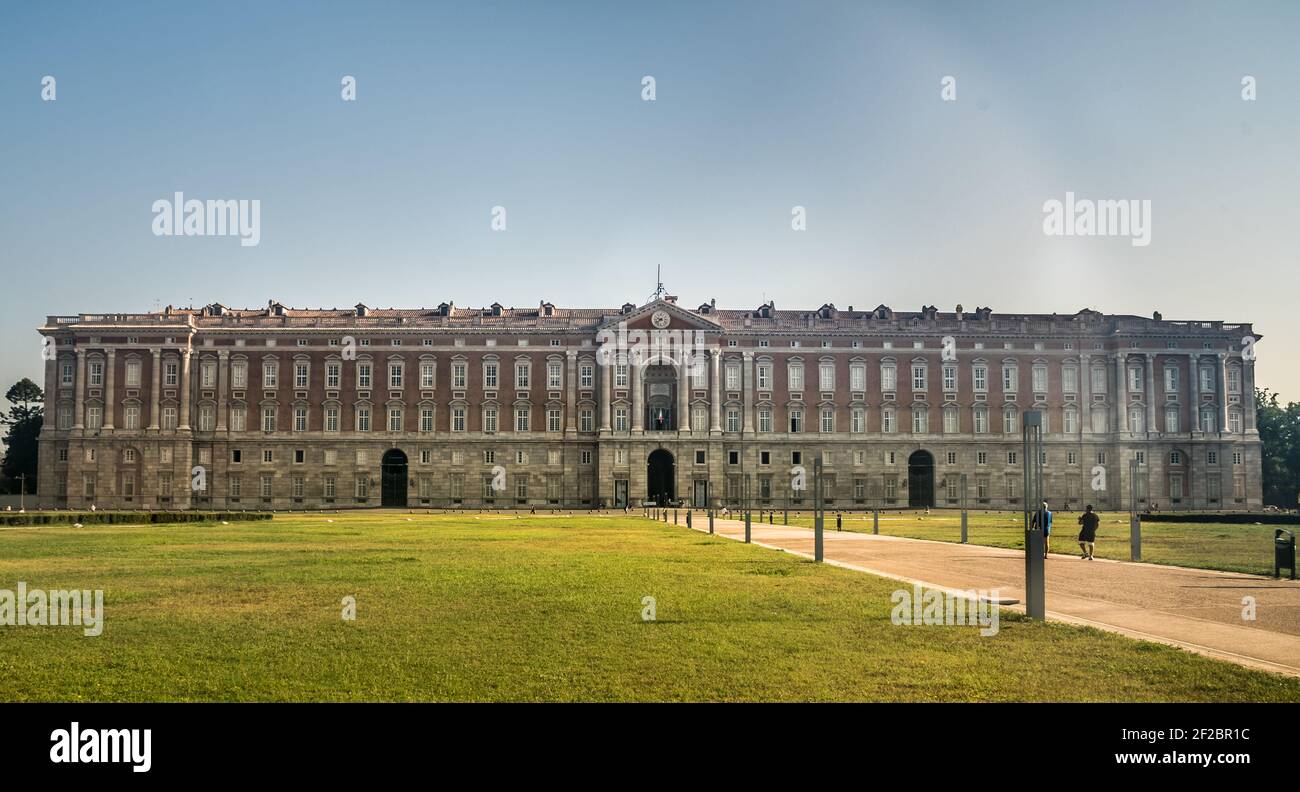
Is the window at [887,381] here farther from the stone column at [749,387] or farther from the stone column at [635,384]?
the stone column at [635,384]

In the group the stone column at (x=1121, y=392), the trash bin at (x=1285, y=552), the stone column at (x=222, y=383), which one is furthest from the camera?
the stone column at (x=222, y=383)

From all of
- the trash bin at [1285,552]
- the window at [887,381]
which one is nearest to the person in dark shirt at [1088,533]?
the trash bin at [1285,552]

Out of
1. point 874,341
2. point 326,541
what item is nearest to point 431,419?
point 874,341

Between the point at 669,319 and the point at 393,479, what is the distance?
2886 centimetres

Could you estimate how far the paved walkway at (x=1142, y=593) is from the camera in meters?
12.6

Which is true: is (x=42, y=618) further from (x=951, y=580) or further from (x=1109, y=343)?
(x=1109, y=343)

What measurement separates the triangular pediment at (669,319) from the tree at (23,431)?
59.1m

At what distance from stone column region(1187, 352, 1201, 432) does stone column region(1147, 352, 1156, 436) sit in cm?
329

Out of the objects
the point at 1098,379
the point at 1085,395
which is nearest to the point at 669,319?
the point at 1085,395

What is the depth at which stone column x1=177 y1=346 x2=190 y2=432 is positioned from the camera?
89062 millimetres

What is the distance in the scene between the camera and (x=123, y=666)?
34.7 ft

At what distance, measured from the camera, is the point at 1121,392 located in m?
89.9

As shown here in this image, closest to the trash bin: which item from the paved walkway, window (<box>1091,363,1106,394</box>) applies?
the paved walkway
